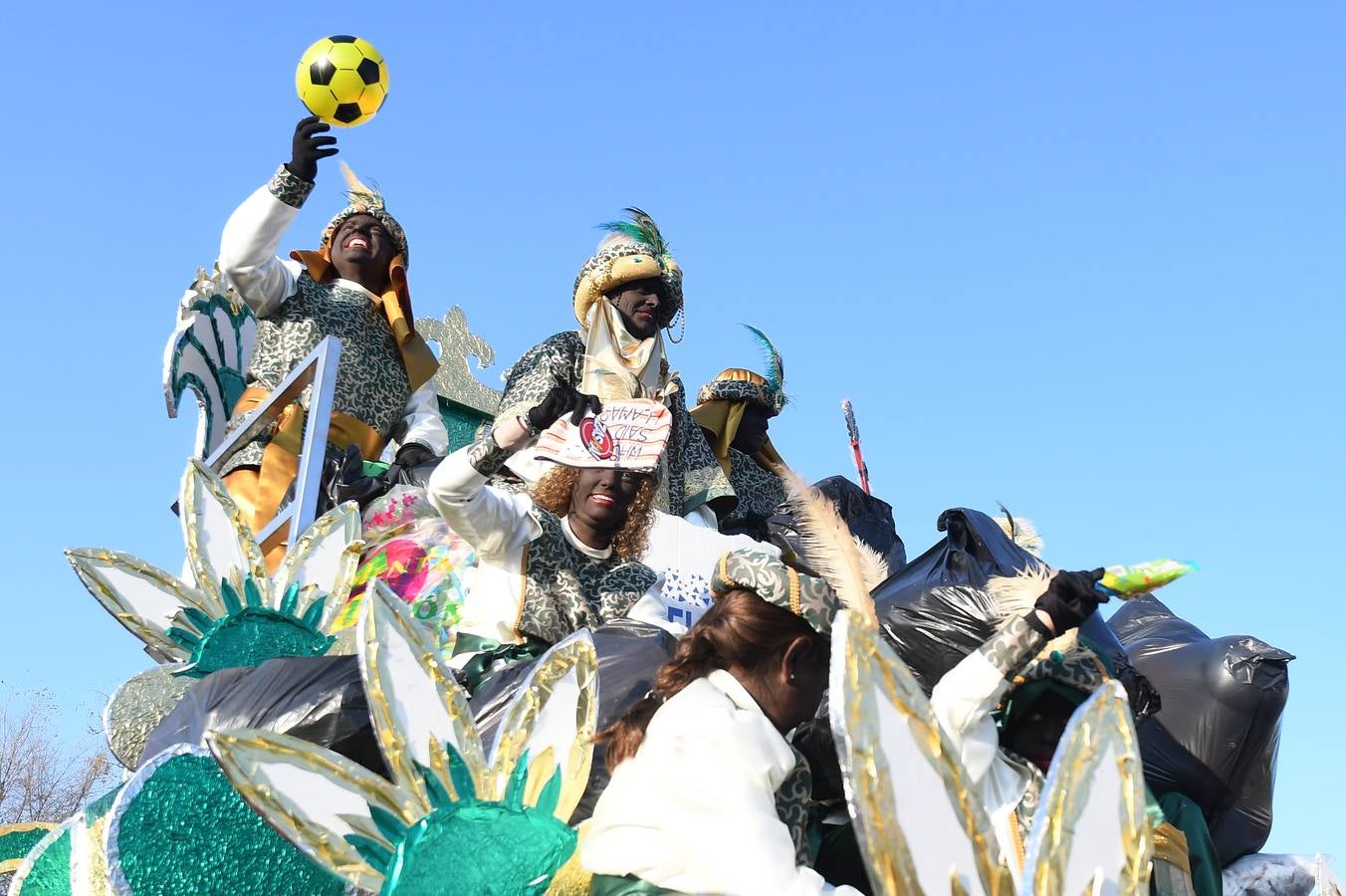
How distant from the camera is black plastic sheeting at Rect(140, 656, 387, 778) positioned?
318 cm

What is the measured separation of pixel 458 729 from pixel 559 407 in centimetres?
171

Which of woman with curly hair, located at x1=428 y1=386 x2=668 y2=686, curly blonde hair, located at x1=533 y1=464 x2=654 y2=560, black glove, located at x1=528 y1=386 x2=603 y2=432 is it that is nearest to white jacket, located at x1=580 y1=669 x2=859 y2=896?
woman with curly hair, located at x1=428 y1=386 x2=668 y2=686

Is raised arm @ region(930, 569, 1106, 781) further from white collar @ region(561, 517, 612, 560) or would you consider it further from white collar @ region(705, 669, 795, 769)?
white collar @ region(561, 517, 612, 560)

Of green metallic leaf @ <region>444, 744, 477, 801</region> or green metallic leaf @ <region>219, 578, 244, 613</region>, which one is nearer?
green metallic leaf @ <region>444, 744, 477, 801</region>

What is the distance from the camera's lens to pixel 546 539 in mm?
4336

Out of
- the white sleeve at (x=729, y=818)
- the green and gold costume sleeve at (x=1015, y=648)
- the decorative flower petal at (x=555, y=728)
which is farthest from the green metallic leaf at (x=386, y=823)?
the green and gold costume sleeve at (x=1015, y=648)

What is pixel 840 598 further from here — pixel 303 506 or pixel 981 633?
pixel 303 506

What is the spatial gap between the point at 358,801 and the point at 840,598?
0.95 meters

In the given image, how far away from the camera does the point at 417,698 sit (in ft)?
8.05

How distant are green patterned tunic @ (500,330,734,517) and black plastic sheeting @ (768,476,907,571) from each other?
0.31 metres

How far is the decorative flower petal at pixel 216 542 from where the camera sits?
4047mm

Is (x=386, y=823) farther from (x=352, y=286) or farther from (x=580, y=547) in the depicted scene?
(x=352, y=286)

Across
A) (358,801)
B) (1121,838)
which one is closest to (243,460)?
(358,801)

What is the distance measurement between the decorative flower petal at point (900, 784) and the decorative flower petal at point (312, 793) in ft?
2.30
